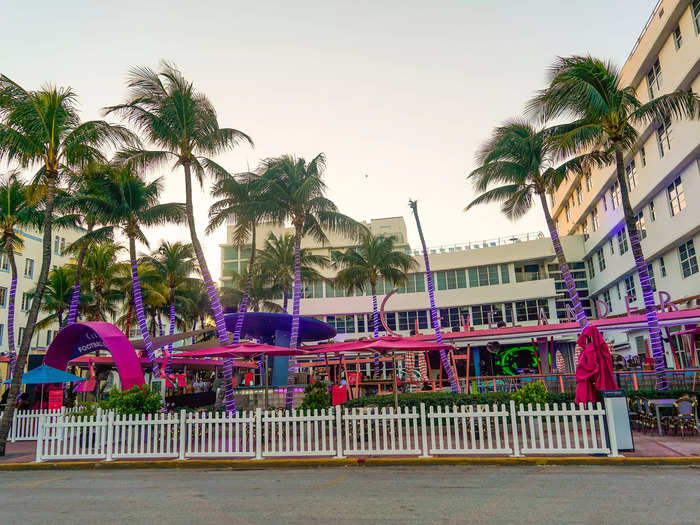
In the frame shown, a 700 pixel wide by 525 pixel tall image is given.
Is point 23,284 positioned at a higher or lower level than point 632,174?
lower

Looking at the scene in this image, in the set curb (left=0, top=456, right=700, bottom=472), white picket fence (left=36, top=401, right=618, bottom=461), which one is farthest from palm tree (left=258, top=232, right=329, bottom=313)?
curb (left=0, top=456, right=700, bottom=472)

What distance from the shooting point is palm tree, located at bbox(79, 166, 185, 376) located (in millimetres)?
20562

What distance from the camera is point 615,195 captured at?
34.4m

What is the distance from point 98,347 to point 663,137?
26.5 meters

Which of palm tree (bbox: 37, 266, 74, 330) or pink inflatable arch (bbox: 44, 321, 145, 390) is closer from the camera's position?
pink inflatable arch (bbox: 44, 321, 145, 390)

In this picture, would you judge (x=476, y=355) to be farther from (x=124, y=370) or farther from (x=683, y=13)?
(x=124, y=370)

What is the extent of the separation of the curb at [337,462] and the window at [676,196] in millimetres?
18908

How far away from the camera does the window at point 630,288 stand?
32.6 metres

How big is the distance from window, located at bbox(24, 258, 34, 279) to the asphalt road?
1557 inches

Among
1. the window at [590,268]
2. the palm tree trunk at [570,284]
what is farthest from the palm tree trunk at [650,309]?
the window at [590,268]

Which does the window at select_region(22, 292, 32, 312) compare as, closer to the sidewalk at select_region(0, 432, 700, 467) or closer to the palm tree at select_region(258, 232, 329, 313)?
the palm tree at select_region(258, 232, 329, 313)

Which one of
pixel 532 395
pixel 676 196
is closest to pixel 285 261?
pixel 676 196

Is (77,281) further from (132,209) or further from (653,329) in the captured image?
(653,329)

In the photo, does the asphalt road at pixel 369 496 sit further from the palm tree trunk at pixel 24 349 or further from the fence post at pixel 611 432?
the palm tree trunk at pixel 24 349
